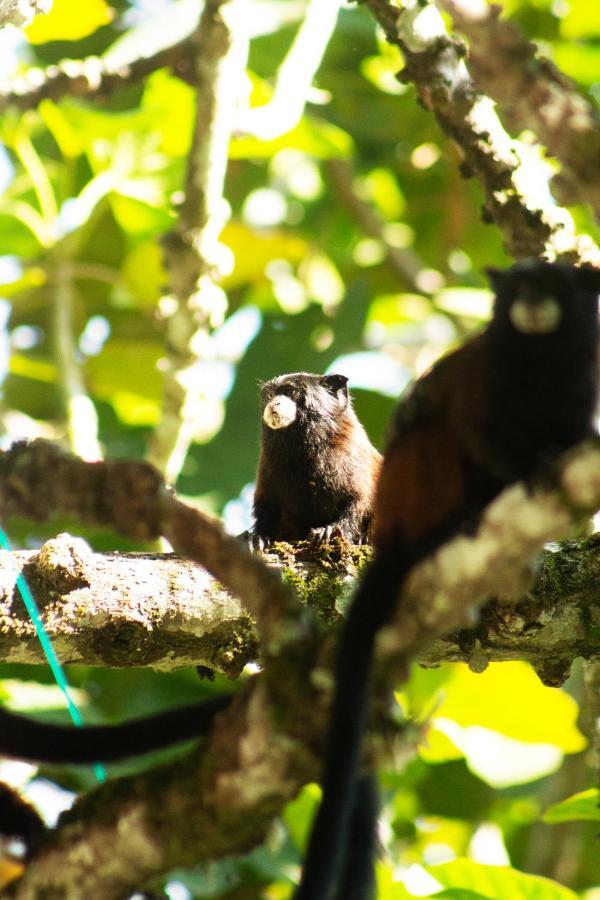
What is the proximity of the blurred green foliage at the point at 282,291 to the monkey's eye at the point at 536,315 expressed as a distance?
4.93ft

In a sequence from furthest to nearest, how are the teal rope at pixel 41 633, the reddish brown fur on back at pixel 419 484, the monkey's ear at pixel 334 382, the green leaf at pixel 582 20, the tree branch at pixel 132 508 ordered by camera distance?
1. the green leaf at pixel 582 20
2. the monkey's ear at pixel 334 382
3. the teal rope at pixel 41 633
4. the reddish brown fur on back at pixel 419 484
5. the tree branch at pixel 132 508

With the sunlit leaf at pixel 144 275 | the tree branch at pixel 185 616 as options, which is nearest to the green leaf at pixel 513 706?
the tree branch at pixel 185 616

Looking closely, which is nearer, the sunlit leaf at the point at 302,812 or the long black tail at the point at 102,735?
the long black tail at the point at 102,735

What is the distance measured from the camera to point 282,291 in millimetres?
7355

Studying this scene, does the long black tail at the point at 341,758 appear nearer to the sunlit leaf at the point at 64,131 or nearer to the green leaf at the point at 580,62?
the sunlit leaf at the point at 64,131

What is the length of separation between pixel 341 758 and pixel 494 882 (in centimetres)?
145

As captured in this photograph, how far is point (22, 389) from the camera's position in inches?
249

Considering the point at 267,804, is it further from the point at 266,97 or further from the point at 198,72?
the point at 266,97

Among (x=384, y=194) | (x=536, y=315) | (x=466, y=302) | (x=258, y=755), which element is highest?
(x=384, y=194)

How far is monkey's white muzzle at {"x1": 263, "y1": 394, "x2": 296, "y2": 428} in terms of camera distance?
4406mm

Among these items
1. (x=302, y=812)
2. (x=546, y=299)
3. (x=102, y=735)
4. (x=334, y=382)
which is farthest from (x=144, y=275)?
(x=102, y=735)

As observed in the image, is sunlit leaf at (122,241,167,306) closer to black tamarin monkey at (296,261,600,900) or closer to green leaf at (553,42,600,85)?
green leaf at (553,42,600,85)

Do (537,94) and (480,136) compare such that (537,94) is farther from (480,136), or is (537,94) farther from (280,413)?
(280,413)

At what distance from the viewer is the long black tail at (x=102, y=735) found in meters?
2.34
